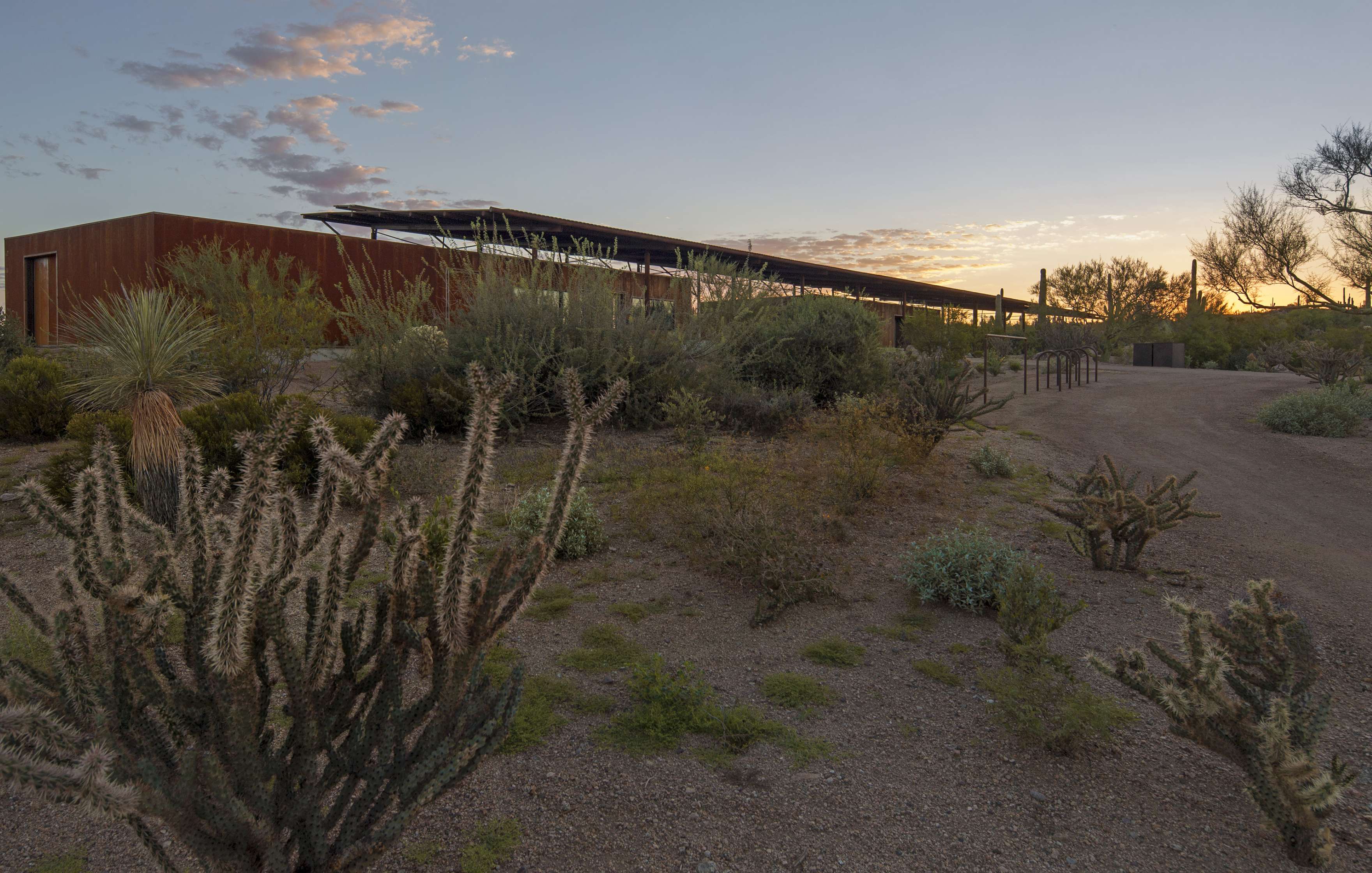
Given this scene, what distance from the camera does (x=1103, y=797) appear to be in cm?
272

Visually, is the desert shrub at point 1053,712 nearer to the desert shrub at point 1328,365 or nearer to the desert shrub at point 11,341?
the desert shrub at point 1328,365

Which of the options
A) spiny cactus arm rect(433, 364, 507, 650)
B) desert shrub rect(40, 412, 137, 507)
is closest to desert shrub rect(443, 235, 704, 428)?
desert shrub rect(40, 412, 137, 507)

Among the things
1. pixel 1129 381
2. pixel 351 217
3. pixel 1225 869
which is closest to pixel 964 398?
pixel 1225 869

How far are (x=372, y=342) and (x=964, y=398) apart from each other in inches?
277

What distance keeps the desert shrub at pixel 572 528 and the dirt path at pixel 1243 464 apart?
13.8 ft

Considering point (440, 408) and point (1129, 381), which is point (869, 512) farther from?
point (1129, 381)

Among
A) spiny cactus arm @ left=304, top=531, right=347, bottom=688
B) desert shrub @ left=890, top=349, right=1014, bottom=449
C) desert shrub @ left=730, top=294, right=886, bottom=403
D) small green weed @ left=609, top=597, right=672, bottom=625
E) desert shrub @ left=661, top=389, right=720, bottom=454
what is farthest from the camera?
desert shrub @ left=730, top=294, right=886, bottom=403

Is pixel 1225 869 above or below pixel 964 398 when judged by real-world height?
below

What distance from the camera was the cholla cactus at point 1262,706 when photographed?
2311 millimetres

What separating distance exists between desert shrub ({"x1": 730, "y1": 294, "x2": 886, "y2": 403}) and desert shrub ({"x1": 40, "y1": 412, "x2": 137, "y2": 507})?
749 cm

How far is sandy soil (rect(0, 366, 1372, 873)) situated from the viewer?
7.97 ft

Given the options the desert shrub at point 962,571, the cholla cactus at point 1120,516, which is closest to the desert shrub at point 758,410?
the cholla cactus at point 1120,516

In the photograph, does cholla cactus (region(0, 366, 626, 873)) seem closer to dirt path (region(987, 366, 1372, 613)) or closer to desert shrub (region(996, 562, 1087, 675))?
desert shrub (region(996, 562, 1087, 675))

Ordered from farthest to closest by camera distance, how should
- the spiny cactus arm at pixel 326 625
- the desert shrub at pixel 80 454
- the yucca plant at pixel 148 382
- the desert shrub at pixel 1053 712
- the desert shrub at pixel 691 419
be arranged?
1. the desert shrub at pixel 691 419
2. the desert shrub at pixel 80 454
3. the yucca plant at pixel 148 382
4. the desert shrub at pixel 1053 712
5. the spiny cactus arm at pixel 326 625
